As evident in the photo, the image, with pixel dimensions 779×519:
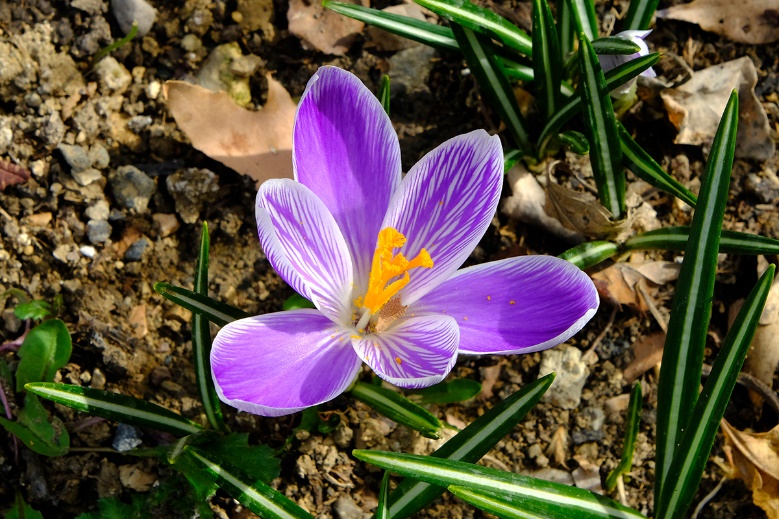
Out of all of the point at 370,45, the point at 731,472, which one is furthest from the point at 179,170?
the point at 731,472

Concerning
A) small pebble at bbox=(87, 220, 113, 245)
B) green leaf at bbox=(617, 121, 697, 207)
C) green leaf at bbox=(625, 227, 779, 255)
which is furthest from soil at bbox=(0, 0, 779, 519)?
green leaf at bbox=(617, 121, 697, 207)

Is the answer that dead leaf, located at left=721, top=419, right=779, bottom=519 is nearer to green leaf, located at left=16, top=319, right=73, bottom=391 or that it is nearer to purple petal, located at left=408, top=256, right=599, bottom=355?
purple petal, located at left=408, top=256, right=599, bottom=355

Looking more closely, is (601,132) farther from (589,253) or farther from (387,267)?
(387,267)

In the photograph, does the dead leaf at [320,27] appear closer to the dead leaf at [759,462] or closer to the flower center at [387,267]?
the flower center at [387,267]

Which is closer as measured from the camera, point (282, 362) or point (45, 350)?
point (282, 362)

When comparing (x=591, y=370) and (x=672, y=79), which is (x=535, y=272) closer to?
(x=591, y=370)

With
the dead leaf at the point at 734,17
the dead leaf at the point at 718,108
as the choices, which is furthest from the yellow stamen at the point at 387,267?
the dead leaf at the point at 734,17

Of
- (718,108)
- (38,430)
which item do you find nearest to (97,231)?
(38,430)
